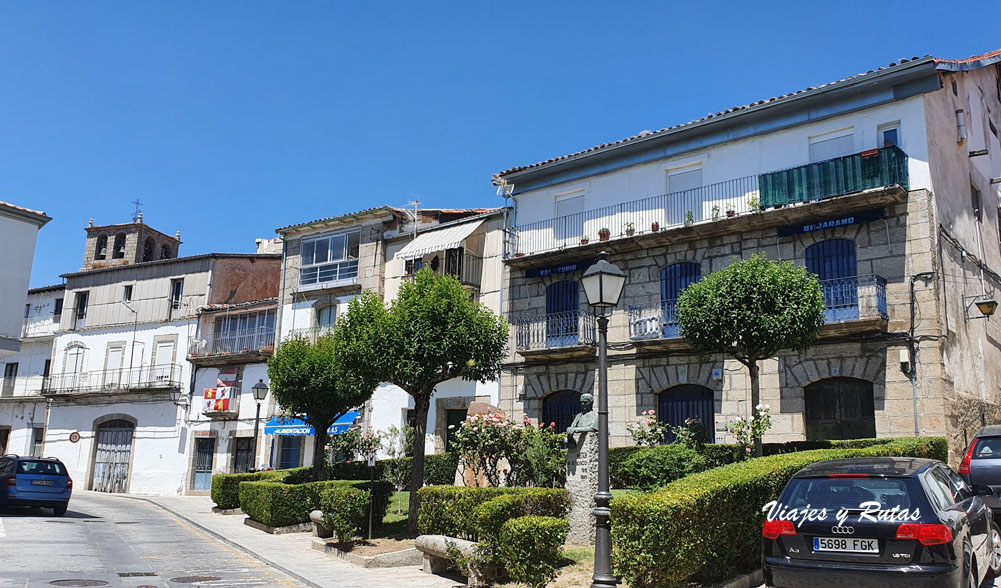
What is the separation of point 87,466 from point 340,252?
1699 centimetres

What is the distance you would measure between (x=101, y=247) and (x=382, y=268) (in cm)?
2310

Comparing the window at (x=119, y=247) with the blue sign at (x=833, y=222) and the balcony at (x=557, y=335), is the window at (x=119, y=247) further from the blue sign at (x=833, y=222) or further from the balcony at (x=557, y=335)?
the blue sign at (x=833, y=222)

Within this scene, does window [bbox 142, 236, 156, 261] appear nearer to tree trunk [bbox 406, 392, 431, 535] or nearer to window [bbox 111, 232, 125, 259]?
window [bbox 111, 232, 125, 259]

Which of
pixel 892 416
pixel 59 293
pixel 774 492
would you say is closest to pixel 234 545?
pixel 774 492

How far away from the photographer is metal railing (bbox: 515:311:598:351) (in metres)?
22.0

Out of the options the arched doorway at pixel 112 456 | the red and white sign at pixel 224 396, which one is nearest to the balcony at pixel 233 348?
the red and white sign at pixel 224 396

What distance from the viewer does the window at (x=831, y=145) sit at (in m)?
18.8

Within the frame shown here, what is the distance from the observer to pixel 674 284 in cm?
2098

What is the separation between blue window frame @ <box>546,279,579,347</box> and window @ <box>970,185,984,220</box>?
1125 centimetres

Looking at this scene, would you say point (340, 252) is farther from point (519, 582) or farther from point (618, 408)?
point (519, 582)

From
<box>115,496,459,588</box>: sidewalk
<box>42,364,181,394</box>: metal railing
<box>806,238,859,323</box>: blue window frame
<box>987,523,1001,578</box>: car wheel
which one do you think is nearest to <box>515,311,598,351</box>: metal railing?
<box>806,238,859,323</box>: blue window frame

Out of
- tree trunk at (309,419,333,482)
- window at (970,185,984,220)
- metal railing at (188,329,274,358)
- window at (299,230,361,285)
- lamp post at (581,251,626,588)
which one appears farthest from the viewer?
metal railing at (188,329,274,358)

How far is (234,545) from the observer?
14734 mm

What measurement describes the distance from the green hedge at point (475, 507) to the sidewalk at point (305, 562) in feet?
2.44
